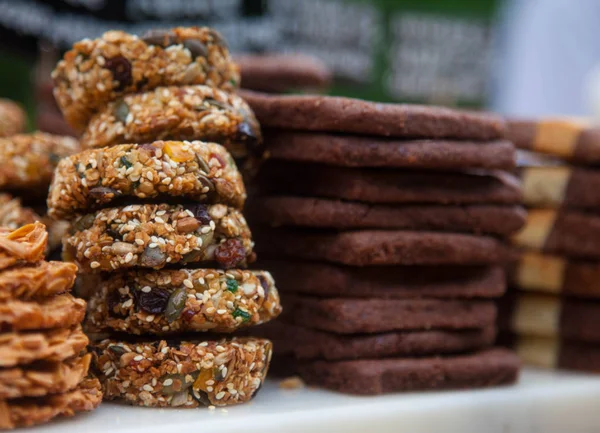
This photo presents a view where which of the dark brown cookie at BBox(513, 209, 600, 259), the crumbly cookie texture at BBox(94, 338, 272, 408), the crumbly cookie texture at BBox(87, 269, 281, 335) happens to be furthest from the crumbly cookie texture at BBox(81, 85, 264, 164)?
the dark brown cookie at BBox(513, 209, 600, 259)

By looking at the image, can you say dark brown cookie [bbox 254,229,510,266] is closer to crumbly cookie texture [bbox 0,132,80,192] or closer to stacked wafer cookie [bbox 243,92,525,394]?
stacked wafer cookie [bbox 243,92,525,394]

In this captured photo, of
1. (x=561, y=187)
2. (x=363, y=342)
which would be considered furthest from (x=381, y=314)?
(x=561, y=187)

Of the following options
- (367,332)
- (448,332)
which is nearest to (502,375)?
(448,332)

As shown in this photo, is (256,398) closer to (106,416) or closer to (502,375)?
(106,416)

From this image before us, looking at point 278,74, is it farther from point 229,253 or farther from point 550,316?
point 229,253

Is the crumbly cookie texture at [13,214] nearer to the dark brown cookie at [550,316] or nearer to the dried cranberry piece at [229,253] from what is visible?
the dried cranberry piece at [229,253]

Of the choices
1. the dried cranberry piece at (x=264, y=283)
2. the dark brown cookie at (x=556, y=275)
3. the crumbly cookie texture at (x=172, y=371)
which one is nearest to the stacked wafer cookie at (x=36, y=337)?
the crumbly cookie texture at (x=172, y=371)

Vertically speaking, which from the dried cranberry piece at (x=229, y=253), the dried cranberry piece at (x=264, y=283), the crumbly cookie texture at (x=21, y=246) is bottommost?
the dried cranberry piece at (x=264, y=283)
